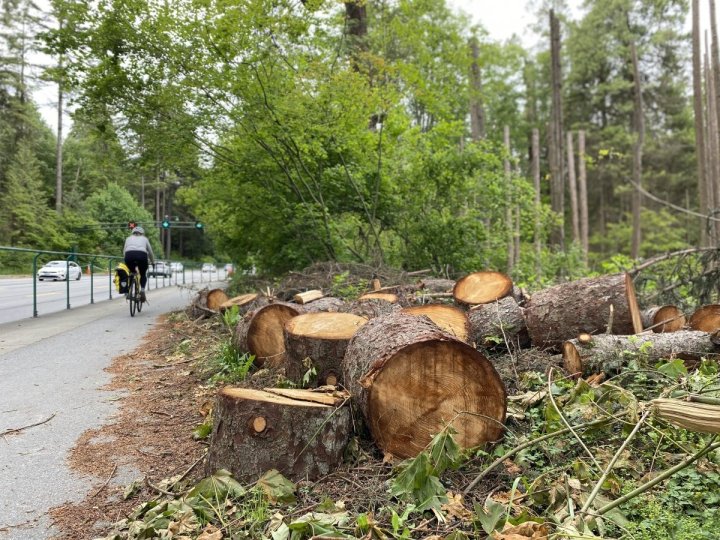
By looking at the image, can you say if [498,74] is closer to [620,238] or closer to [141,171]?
[620,238]

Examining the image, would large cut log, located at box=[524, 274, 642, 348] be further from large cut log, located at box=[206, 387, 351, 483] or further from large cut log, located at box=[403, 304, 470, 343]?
large cut log, located at box=[206, 387, 351, 483]

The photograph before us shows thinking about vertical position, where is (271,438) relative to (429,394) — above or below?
below

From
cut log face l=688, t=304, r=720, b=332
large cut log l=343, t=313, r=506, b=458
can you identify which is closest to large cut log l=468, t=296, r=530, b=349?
cut log face l=688, t=304, r=720, b=332

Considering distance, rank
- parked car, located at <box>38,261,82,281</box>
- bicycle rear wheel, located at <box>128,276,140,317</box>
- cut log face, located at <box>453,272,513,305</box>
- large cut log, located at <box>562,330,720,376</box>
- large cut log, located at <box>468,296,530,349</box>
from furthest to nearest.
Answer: bicycle rear wheel, located at <box>128,276,140,317</box>, parked car, located at <box>38,261,82,281</box>, cut log face, located at <box>453,272,513,305</box>, large cut log, located at <box>468,296,530,349</box>, large cut log, located at <box>562,330,720,376</box>

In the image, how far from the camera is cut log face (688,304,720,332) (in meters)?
4.64

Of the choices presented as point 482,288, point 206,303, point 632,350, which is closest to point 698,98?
point 482,288

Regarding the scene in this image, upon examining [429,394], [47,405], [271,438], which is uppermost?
[429,394]

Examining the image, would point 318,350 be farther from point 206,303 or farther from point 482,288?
point 206,303

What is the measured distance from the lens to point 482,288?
5801mm

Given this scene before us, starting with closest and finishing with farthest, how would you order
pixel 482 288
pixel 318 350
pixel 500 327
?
pixel 318 350, pixel 500 327, pixel 482 288

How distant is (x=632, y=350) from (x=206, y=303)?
763 centimetres

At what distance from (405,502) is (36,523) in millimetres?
1957

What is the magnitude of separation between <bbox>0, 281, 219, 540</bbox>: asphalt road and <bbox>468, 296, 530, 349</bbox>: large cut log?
324 cm

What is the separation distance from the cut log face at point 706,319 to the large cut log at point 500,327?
1607 mm
